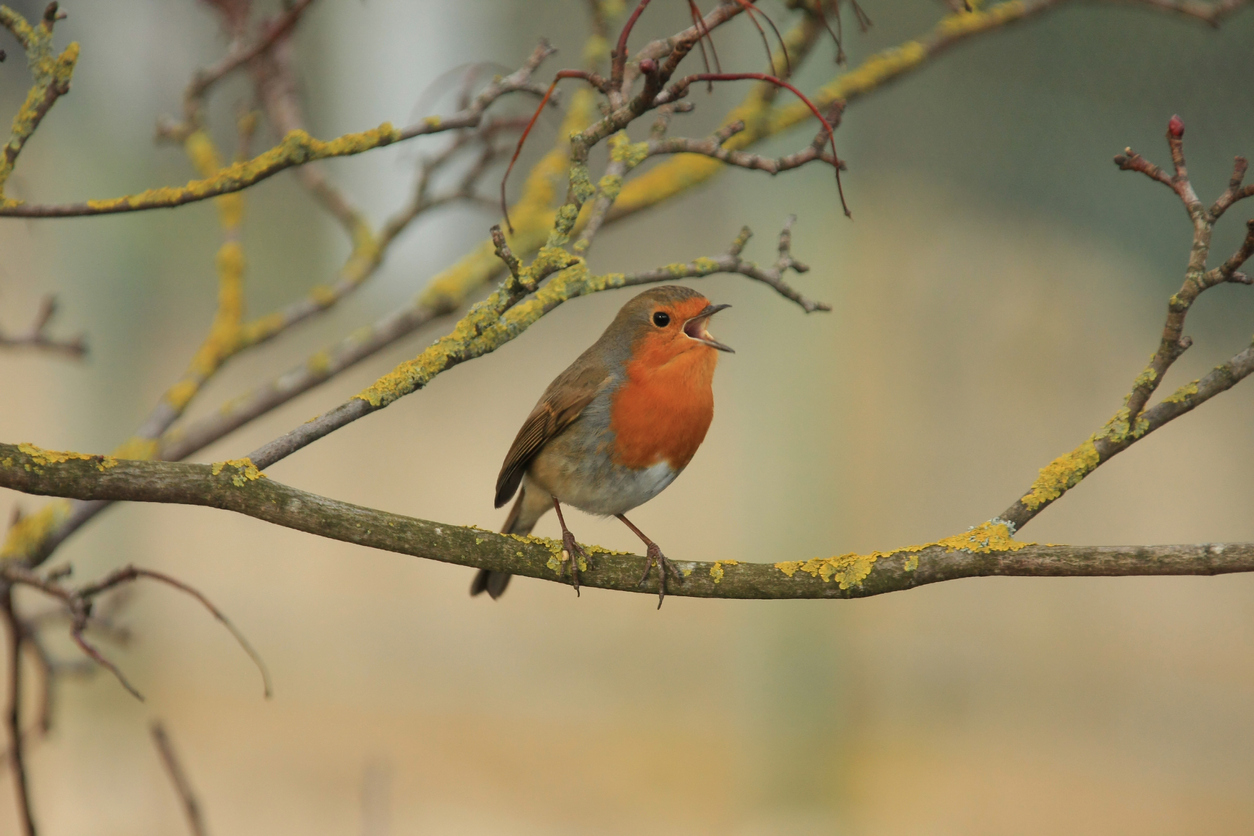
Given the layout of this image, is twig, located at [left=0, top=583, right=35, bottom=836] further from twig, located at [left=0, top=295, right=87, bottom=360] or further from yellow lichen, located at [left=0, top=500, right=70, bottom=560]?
twig, located at [left=0, top=295, right=87, bottom=360]

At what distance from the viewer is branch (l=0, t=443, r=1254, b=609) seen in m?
1.08

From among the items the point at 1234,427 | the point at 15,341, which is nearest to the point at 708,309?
the point at 15,341

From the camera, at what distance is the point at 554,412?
204cm

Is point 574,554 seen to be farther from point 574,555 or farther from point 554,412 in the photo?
point 554,412

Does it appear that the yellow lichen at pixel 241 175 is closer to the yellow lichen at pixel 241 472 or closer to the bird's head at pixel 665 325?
the yellow lichen at pixel 241 472

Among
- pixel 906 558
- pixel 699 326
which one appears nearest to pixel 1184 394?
pixel 906 558

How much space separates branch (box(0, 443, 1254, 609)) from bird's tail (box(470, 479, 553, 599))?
30.6 inches

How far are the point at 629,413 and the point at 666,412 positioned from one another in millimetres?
80

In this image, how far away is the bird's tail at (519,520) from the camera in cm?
222

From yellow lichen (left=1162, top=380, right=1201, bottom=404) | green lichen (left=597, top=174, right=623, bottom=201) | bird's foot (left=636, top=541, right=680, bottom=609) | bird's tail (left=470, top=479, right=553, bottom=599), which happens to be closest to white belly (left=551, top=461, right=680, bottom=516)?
bird's tail (left=470, top=479, right=553, bottom=599)

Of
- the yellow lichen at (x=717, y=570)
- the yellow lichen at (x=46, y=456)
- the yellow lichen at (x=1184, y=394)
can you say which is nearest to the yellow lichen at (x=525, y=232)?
the yellow lichen at (x=717, y=570)

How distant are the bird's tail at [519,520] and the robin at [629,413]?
157 millimetres

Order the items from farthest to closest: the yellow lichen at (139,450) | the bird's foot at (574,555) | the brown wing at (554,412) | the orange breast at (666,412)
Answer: the brown wing at (554,412), the orange breast at (666,412), the yellow lichen at (139,450), the bird's foot at (574,555)

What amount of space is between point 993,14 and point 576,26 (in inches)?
131
